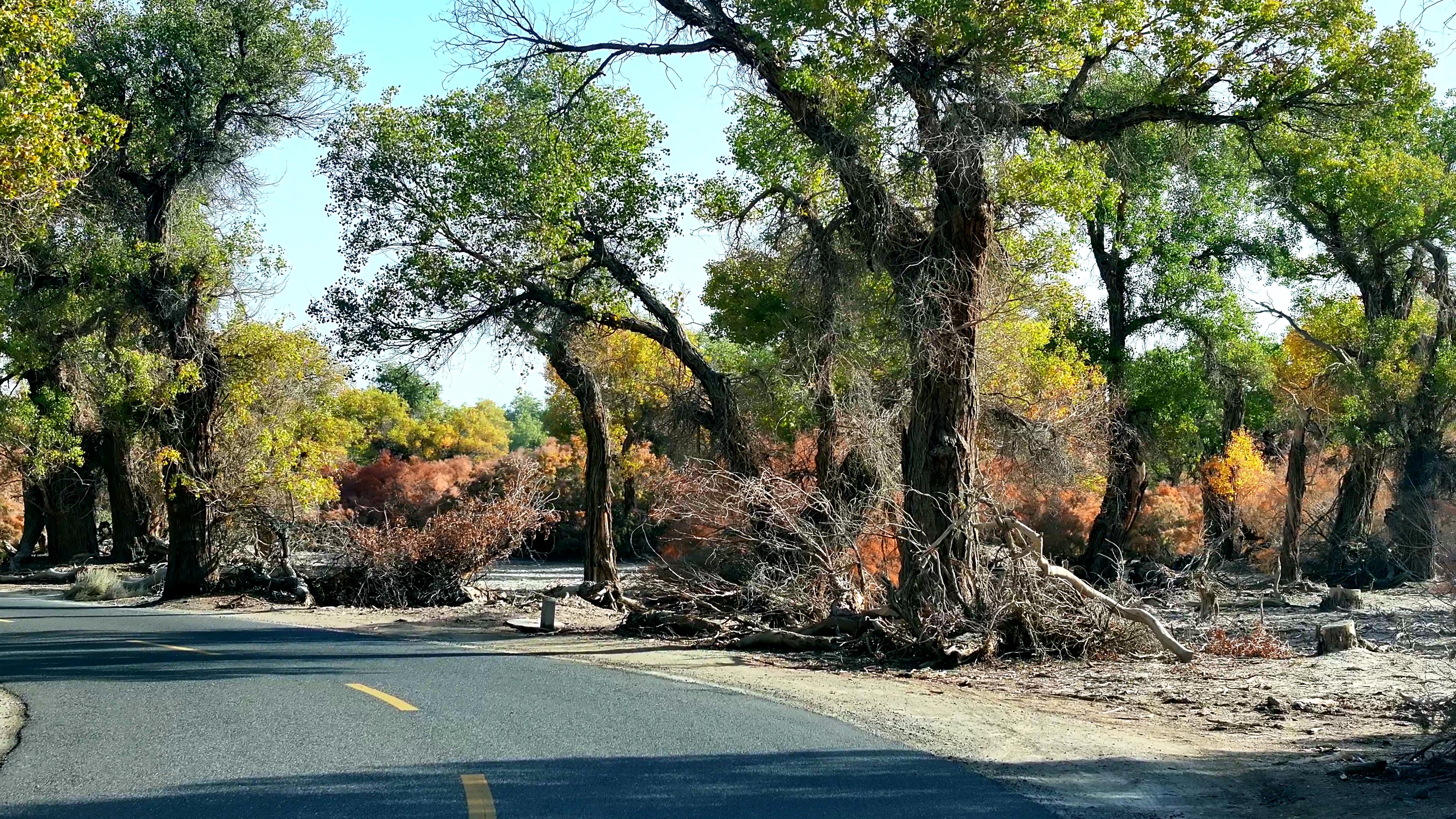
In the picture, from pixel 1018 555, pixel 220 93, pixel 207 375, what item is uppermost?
pixel 220 93

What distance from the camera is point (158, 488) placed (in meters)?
36.6

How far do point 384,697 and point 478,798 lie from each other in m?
4.29

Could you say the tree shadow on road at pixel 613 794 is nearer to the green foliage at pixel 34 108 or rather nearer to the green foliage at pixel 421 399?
the green foliage at pixel 34 108

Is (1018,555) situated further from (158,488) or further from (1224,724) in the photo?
(158,488)

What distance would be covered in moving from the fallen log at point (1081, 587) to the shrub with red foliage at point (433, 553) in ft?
37.8

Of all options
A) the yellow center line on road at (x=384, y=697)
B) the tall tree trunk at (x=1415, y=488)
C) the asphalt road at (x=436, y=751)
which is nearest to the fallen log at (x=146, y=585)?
the asphalt road at (x=436, y=751)

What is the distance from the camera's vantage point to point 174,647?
15641mm

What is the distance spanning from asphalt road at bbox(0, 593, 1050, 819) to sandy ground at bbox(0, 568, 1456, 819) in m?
0.68

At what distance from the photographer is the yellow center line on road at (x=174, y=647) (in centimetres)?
1491

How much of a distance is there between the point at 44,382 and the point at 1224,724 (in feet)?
112

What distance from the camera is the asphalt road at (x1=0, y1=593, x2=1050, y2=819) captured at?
6.93m

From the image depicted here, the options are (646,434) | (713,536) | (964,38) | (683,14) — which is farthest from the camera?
(646,434)

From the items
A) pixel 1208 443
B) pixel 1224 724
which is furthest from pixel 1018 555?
pixel 1208 443

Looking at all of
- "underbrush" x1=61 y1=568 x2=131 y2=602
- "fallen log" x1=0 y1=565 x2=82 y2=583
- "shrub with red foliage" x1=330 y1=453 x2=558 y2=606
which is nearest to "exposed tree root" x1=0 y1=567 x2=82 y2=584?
"fallen log" x1=0 y1=565 x2=82 y2=583
